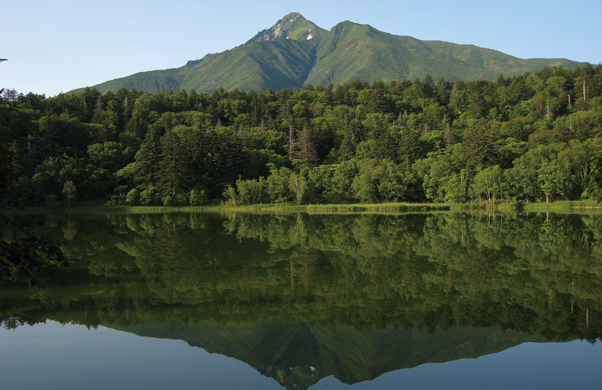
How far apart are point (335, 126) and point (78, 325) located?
100 m

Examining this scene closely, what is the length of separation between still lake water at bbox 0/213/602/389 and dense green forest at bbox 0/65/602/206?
133ft

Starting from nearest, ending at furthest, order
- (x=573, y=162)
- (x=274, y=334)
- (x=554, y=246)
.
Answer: (x=274, y=334) → (x=554, y=246) → (x=573, y=162)

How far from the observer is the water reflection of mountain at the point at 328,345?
8.25 m

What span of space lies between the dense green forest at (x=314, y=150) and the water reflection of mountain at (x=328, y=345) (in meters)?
44.8

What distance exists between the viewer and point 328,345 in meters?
9.08

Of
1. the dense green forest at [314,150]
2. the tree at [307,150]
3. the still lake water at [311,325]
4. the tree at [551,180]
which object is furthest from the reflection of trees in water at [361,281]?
the tree at [307,150]

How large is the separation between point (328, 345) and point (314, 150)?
8298cm

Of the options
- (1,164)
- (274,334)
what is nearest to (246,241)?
(274,334)

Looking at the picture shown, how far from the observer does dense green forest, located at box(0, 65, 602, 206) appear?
216 ft

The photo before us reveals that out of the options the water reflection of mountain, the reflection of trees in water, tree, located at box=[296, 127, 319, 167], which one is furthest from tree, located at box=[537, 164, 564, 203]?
the water reflection of mountain

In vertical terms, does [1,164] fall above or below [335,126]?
below

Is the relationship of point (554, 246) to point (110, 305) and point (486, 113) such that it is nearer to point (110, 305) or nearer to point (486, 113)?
point (110, 305)

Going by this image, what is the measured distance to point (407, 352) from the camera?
8.67m

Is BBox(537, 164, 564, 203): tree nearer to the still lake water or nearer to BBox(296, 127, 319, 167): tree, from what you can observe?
BBox(296, 127, 319, 167): tree
